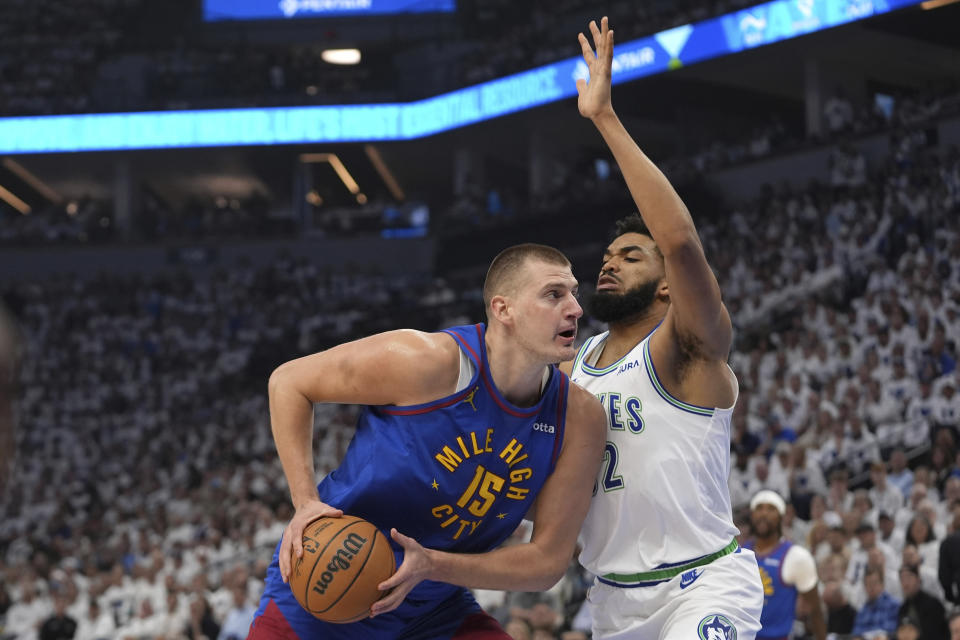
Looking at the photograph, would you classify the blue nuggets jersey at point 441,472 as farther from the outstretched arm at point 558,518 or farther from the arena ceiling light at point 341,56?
the arena ceiling light at point 341,56

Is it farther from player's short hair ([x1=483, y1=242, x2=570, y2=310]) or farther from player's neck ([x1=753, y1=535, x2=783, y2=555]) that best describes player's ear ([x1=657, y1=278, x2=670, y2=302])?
player's neck ([x1=753, y1=535, x2=783, y2=555])

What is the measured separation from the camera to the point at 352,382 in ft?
12.9

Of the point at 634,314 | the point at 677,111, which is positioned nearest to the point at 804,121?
the point at 677,111

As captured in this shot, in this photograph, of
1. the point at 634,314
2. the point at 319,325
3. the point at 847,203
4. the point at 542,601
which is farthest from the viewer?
the point at 319,325

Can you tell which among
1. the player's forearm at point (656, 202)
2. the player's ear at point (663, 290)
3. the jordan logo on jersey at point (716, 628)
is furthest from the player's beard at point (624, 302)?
the jordan logo on jersey at point (716, 628)

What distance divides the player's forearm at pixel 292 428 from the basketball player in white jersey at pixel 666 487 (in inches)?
45.6

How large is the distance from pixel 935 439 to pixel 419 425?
833cm

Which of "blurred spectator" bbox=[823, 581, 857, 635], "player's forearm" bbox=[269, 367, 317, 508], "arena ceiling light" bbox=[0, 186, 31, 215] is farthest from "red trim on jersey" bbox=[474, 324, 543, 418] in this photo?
"arena ceiling light" bbox=[0, 186, 31, 215]

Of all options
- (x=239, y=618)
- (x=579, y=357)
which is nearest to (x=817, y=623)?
(x=579, y=357)

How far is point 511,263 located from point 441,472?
810mm

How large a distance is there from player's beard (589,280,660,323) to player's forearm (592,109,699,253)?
648 mm

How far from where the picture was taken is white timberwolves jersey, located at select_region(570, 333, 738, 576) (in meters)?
4.23

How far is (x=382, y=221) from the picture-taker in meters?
26.5

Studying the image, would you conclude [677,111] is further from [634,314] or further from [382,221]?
[634,314]
